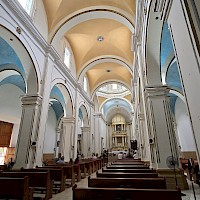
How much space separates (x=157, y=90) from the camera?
5.55 metres

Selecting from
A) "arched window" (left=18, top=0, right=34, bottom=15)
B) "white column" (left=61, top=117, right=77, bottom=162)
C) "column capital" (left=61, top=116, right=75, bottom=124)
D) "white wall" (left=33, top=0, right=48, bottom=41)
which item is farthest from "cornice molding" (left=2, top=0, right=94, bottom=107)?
"white column" (left=61, top=117, right=77, bottom=162)

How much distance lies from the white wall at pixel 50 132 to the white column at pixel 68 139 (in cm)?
661

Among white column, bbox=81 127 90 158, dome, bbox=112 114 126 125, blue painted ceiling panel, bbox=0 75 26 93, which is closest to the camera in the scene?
blue painted ceiling panel, bbox=0 75 26 93

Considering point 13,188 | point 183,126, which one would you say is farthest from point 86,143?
point 13,188

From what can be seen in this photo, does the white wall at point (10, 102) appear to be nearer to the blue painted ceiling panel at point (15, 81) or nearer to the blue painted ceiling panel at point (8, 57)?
the blue painted ceiling panel at point (15, 81)

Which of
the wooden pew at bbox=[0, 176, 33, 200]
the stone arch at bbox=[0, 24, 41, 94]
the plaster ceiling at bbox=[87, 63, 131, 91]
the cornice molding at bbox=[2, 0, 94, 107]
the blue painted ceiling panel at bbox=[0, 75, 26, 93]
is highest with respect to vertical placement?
the plaster ceiling at bbox=[87, 63, 131, 91]

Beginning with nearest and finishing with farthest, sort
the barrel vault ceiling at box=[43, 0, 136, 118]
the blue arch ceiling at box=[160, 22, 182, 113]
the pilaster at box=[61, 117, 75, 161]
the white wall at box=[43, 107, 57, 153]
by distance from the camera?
the blue arch ceiling at box=[160, 22, 182, 113], the barrel vault ceiling at box=[43, 0, 136, 118], the pilaster at box=[61, 117, 75, 161], the white wall at box=[43, 107, 57, 153]

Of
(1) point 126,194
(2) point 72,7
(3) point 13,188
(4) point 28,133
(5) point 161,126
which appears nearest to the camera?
(1) point 126,194

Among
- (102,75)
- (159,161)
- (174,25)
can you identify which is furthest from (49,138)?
(174,25)

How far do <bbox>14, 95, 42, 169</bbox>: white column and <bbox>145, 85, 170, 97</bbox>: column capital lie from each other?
4.75 metres

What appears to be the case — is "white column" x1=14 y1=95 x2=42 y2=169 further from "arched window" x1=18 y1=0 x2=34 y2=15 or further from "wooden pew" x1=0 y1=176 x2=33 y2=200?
"arched window" x1=18 y1=0 x2=34 y2=15

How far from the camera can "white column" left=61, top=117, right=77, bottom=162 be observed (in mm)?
10410

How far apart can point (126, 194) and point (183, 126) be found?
13500mm

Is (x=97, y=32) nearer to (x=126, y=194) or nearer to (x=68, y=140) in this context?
(x=68, y=140)
